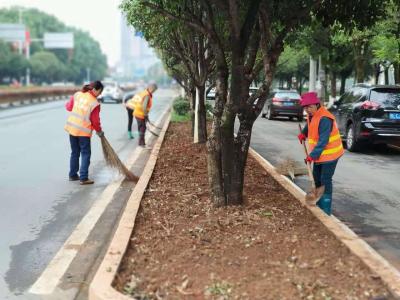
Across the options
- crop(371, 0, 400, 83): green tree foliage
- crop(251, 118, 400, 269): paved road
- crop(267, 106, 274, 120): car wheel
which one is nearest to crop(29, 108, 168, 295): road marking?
crop(251, 118, 400, 269): paved road

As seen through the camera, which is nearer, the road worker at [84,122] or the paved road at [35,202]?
the paved road at [35,202]

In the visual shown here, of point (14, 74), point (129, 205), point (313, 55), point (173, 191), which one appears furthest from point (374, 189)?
point (14, 74)

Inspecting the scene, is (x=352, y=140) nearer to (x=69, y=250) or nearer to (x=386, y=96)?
(x=386, y=96)

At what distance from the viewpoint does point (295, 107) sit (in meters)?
26.1

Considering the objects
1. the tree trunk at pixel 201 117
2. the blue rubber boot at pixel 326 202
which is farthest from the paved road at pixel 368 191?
the tree trunk at pixel 201 117

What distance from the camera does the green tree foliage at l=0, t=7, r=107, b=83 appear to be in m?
116

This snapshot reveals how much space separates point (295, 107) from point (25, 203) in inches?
783

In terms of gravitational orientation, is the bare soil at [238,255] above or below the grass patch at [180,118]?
below

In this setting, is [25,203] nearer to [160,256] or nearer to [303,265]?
[160,256]

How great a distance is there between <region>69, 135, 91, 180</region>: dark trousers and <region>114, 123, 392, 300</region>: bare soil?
2.27 meters

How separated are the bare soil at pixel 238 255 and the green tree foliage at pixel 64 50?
10081 cm

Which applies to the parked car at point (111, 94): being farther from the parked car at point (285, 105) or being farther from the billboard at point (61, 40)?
the billboard at point (61, 40)

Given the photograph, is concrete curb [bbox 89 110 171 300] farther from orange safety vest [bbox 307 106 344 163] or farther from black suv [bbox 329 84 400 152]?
black suv [bbox 329 84 400 152]

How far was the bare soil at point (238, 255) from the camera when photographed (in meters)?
4.00
